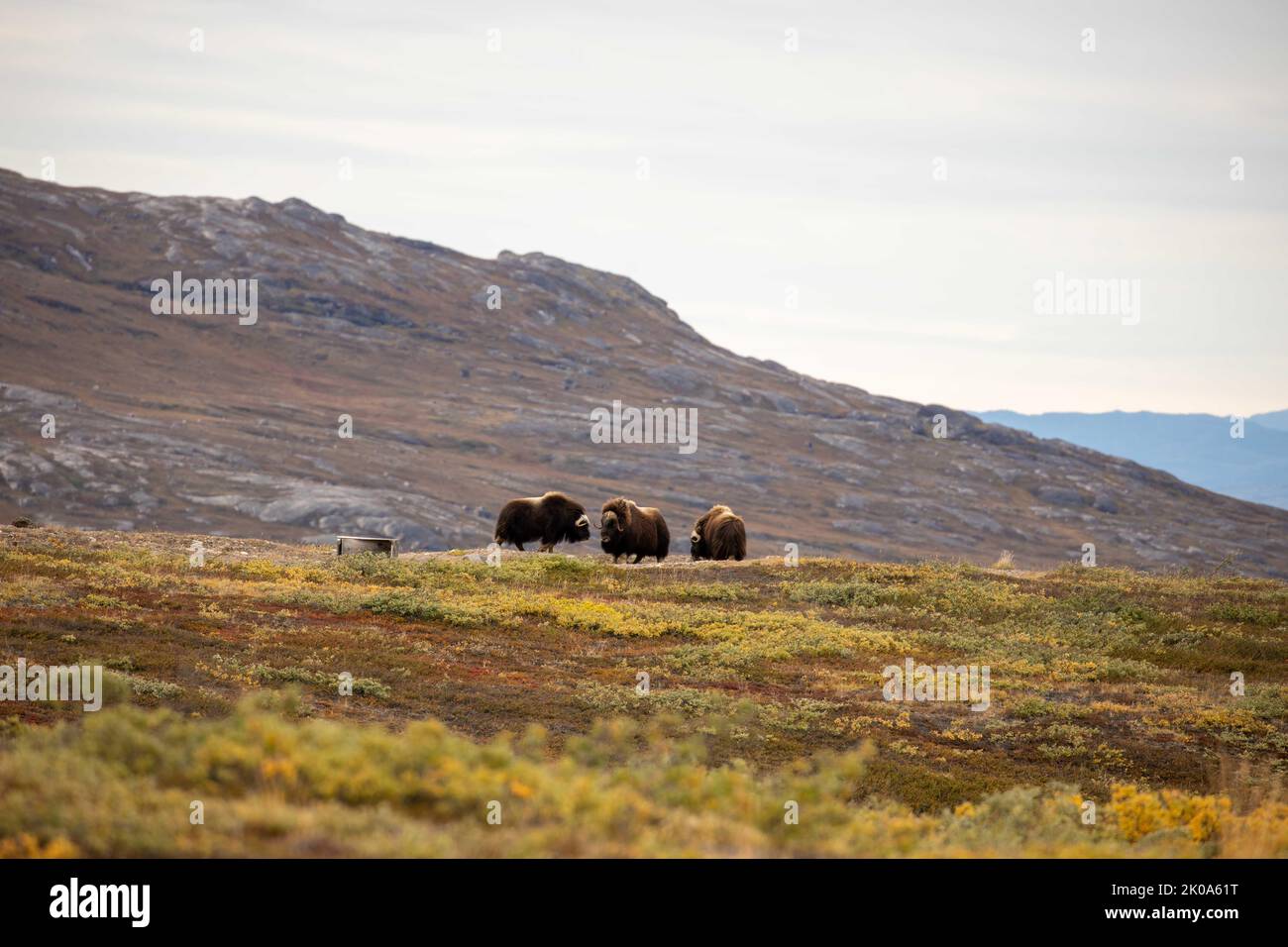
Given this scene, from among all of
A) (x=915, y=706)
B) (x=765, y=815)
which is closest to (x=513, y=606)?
(x=915, y=706)

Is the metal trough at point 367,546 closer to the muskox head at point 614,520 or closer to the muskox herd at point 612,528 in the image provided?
the muskox herd at point 612,528

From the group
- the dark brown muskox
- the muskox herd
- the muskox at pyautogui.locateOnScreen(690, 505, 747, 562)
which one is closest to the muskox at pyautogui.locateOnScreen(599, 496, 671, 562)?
the muskox herd

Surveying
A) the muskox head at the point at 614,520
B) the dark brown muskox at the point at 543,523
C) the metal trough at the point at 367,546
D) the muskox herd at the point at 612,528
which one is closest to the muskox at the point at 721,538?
the muskox herd at the point at 612,528

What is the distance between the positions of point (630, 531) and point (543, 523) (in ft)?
11.2

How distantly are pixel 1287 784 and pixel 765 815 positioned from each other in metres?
12.5

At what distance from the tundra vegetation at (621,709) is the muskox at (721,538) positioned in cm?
487

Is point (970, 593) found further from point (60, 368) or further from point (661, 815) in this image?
point (60, 368)

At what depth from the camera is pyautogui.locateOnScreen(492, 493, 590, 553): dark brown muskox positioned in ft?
137

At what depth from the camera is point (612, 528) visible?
39844 millimetres

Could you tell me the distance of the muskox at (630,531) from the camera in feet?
131

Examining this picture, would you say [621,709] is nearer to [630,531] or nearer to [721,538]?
[630,531]

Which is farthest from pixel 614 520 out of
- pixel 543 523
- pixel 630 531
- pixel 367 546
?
pixel 367 546

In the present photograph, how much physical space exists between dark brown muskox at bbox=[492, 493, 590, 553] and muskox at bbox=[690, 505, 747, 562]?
14.4 feet

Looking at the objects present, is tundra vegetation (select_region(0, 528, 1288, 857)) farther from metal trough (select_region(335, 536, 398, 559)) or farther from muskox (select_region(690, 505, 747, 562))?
muskox (select_region(690, 505, 747, 562))
